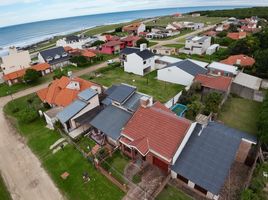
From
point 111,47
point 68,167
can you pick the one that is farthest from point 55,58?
point 68,167

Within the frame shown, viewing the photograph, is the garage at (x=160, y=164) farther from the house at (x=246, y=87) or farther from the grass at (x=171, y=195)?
the house at (x=246, y=87)

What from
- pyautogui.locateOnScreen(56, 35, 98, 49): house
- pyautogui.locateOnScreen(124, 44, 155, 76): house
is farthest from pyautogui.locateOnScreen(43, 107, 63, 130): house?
pyautogui.locateOnScreen(56, 35, 98, 49): house

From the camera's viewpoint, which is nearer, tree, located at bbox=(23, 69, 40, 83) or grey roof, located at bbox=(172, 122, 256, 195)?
grey roof, located at bbox=(172, 122, 256, 195)

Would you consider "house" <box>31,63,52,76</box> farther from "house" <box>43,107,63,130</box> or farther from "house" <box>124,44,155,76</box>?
"house" <box>43,107,63,130</box>

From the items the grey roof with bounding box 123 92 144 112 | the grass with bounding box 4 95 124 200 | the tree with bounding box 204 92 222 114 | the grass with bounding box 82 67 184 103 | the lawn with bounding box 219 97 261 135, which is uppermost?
the grey roof with bounding box 123 92 144 112

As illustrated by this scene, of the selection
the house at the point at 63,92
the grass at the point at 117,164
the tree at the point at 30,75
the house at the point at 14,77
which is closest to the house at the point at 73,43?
the house at the point at 14,77

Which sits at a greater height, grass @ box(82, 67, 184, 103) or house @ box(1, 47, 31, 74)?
house @ box(1, 47, 31, 74)
